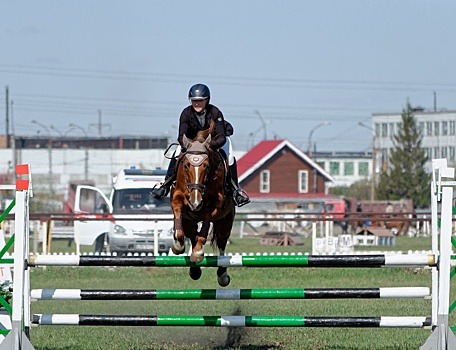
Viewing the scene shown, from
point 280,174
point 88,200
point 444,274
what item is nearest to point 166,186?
point 444,274

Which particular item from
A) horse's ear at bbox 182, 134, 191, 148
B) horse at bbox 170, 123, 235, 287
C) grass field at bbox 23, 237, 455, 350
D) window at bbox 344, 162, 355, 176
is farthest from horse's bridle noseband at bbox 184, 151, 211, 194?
window at bbox 344, 162, 355, 176

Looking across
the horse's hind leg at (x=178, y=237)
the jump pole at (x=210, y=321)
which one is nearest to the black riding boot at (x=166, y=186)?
the horse's hind leg at (x=178, y=237)

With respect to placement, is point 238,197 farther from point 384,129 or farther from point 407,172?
point 384,129

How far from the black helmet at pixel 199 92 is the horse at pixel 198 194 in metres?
0.28

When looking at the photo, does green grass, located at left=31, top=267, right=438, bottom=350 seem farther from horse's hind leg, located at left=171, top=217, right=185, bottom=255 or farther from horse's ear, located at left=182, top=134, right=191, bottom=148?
horse's ear, located at left=182, top=134, right=191, bottom=148

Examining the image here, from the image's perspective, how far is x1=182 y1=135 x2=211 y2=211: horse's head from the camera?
875 centimetres

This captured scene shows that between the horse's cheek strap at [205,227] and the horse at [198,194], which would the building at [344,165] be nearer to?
the horse at [198,194]

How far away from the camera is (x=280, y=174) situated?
77.6m

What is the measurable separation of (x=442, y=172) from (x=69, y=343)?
13.4ft

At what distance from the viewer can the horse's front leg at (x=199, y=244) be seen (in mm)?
8273

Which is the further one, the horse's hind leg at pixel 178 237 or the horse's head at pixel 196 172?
the horse's hind leg at pixel 178 237

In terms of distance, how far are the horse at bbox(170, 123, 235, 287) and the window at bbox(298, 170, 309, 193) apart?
68.4 metres

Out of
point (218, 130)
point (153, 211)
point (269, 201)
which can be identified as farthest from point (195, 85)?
point (269, 201)

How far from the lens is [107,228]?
988 inches
